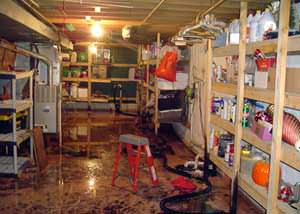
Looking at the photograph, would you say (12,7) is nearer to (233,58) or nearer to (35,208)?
(35,208)

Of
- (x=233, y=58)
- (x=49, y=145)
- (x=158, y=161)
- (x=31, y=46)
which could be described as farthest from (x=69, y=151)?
(x=233, y=58)

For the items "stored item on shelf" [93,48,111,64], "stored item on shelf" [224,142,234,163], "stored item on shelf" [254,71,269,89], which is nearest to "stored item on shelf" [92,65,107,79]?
"stored item on shelf" [93,48,111,64]

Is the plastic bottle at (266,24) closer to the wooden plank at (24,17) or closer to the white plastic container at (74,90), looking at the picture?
the wooden plank at (24,17)

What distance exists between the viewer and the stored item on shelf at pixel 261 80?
277cm

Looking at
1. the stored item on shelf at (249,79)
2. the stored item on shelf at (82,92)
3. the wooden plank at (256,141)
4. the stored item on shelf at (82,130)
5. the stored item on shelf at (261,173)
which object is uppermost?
the stored item on shelf at (249,79)

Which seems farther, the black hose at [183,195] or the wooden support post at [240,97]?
the black hose at [183,195]

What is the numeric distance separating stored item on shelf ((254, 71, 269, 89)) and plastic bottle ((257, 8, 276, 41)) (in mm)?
297

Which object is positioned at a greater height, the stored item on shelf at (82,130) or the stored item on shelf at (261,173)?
the stored item on shelf at (261,173)

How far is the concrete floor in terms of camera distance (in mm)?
3350

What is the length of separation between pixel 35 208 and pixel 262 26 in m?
2.63

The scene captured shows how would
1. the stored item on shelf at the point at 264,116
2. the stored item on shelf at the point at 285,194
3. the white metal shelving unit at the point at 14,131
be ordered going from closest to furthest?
the stored item on shelf at the point at 285,194
the stored item on shelf at the point at 264,116
the white metal shelving unit at the point at 14,131

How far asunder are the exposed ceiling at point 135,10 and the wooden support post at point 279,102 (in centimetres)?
107

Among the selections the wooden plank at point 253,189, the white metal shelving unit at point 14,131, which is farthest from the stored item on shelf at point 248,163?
the white metal shelving unit at point 14,131

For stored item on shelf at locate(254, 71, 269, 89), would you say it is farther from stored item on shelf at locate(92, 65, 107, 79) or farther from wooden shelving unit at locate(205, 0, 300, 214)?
stored item on shelf at locate(92, 65, 107, 79)
